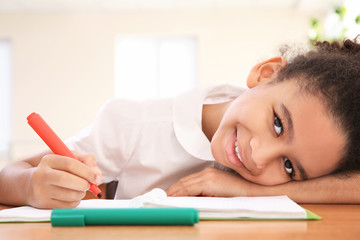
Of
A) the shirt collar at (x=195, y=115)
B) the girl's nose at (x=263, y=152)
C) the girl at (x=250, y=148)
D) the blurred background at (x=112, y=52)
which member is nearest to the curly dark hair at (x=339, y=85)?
the girl at (x=250, y=148)

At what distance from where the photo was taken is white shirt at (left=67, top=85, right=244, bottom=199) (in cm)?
94

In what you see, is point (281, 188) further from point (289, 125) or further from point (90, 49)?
point (90, 49)

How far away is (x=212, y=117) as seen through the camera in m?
1.03

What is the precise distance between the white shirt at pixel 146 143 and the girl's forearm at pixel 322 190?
7.3 inches

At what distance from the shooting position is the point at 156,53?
5.80m

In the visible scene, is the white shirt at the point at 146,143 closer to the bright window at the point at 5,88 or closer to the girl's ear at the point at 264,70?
the girl's ear at the point at 264,70

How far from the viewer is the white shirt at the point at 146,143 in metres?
0.94

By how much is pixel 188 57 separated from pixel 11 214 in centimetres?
535

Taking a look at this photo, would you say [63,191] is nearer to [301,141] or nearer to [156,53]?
[301,141]

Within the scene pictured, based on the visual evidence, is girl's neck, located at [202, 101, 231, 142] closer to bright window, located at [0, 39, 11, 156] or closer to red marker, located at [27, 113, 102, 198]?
red marker, located at [27, 113, 102, 198]

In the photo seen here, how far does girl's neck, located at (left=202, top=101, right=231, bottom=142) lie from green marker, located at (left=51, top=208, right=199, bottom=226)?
1.87 feet

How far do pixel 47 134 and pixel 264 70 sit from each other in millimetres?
553

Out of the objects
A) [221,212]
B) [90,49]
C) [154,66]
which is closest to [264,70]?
[221,212]

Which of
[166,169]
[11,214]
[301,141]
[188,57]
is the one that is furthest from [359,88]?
[188,57]
